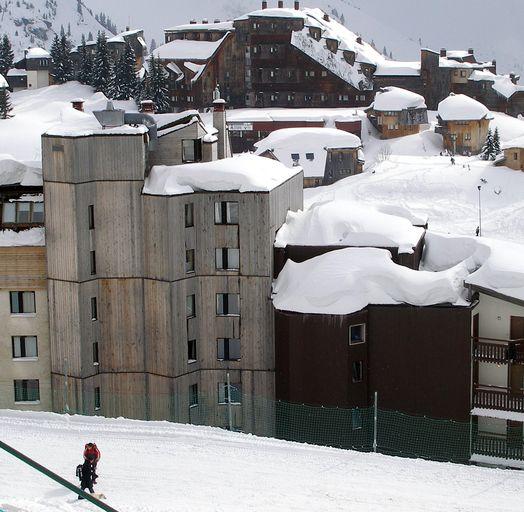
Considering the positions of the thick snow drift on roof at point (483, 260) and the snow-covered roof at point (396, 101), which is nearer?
the thick snow drift on roof at point (483, 260)

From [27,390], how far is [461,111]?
77075 mm

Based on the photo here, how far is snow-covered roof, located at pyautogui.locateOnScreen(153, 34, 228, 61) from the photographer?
400ft

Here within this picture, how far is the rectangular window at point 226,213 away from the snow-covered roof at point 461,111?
72453mm

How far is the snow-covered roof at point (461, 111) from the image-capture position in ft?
353

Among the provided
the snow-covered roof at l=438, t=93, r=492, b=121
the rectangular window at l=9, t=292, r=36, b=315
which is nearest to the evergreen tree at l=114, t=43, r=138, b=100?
the snow-covered roof at l=438, t=93, r=492, b=121

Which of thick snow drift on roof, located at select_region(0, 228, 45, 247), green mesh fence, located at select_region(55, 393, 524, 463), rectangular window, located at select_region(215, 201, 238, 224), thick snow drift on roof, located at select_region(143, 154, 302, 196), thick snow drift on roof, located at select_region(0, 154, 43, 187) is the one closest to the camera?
green mesh fence, located at select_region(55, 393, 524, 463)

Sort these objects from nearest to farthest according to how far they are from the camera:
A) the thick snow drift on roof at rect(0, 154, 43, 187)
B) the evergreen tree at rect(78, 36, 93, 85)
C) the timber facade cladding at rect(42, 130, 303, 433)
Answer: the timber facade cladding at rect(42, 130, 303, 433) → the thick snow drift on roof at rect(0, 154, 43, 187) → the evergreen tree at rect(78, 36, 93, 85)

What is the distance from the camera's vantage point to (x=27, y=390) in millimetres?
39219

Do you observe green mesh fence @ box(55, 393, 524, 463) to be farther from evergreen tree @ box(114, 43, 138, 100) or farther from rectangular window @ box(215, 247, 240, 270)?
evergreen tree @ box(114, 43, 138, 100)

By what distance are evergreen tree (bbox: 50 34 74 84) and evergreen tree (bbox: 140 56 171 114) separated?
13.7 meters

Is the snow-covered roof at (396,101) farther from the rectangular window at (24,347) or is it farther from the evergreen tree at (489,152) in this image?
the rectangular window at (24,347)

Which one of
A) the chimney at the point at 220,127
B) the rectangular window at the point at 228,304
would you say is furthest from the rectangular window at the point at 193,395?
the chimney at the point at 220,127

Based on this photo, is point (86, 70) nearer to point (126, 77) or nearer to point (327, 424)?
point (126, 77)

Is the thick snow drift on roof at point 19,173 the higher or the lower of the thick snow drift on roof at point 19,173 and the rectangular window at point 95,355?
the higher
